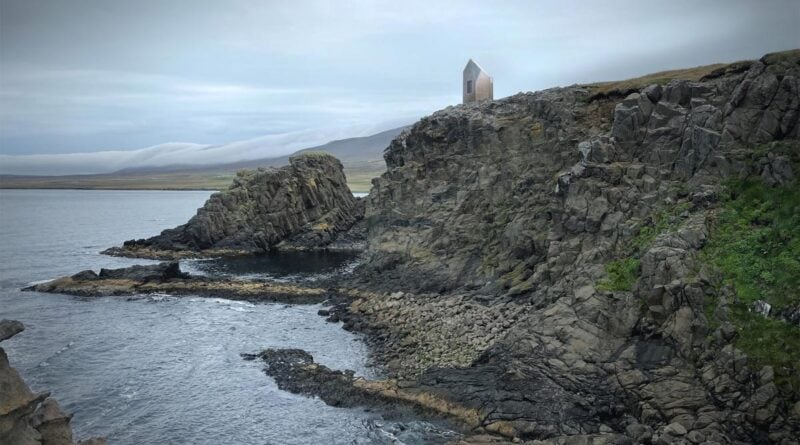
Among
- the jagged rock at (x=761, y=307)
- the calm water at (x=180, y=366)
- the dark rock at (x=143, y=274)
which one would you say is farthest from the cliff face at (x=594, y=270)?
the dark rock at (x=143, y=274)

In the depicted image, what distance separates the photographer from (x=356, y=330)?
56.3m

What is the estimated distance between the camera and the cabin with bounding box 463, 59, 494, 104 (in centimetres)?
8056

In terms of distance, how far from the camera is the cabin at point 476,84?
8056cm

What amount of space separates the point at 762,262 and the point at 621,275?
8.67 meters

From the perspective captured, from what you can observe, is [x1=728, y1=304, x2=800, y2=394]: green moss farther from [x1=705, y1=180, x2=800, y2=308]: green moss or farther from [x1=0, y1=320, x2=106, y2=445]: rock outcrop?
[x1=0, y1=320, x2=106, y2=445]: rock outcrop

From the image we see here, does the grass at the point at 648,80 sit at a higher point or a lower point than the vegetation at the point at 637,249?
higher

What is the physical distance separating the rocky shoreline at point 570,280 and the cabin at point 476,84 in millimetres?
5316

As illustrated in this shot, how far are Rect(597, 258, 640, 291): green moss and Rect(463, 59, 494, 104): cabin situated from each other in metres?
43.6

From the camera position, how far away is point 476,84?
265ft

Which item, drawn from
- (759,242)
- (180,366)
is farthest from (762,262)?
(180,366)

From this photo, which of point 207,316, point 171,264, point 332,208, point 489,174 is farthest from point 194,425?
point 332,208

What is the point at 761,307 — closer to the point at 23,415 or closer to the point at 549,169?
the point at 549,169

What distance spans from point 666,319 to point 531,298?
14685mm

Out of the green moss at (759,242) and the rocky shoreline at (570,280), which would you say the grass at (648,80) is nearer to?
the rocky shoreline at (570,280)
